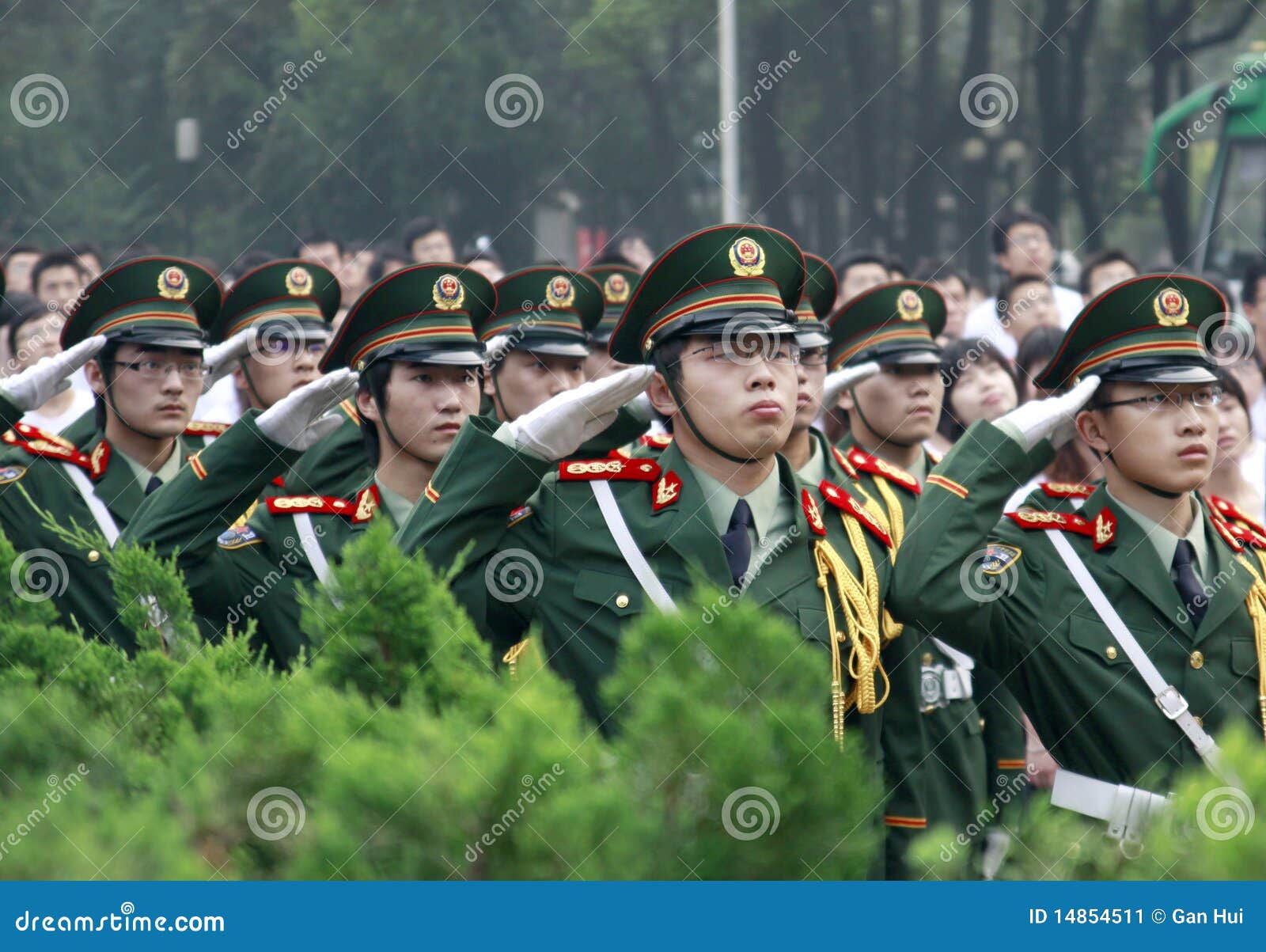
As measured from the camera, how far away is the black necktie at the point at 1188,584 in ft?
13.8

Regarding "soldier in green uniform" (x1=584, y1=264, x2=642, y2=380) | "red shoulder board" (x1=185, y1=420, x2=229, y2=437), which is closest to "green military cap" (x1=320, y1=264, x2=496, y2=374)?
"red shoulder board" (x1=185, y1=420, x2=229, y2=437)

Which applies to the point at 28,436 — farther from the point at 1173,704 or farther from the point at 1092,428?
the point at 1173,704

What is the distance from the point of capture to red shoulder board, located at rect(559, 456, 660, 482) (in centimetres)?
416

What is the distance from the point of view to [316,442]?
4.99 metres

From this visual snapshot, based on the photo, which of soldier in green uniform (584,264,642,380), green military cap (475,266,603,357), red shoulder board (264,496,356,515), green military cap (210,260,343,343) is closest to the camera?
red shoulder board (264,496,356,515)

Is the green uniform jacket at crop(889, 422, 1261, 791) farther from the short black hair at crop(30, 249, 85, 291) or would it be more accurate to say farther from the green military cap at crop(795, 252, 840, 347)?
the short black hair at crop(30, 249, 85, 291)

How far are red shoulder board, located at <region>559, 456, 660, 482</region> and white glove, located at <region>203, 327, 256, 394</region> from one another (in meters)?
1.92

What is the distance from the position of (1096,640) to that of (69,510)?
302cm

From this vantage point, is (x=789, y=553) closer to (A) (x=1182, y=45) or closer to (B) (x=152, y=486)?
(B) (x=152, y=486)

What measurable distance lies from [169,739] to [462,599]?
169 cm

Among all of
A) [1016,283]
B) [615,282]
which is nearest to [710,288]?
[615,282]

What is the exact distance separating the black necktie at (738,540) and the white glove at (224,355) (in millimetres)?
2261

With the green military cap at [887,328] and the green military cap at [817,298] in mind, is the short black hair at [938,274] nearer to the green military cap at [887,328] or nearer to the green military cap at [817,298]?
the green military cap at [887,328]

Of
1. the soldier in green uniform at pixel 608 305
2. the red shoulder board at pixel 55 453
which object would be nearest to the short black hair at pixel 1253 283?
the soldier in green uniform at pixel 608 305
